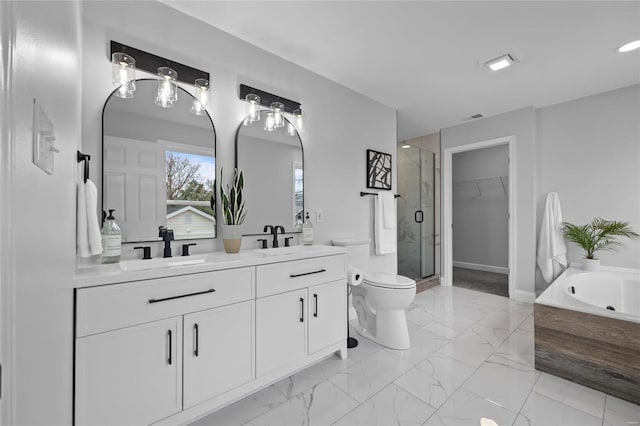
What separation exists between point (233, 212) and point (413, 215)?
9.66 feet

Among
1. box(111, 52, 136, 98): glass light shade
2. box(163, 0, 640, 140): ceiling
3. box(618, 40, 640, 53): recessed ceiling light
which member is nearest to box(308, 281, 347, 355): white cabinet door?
box(111, 52, 136, 98): glass light shade

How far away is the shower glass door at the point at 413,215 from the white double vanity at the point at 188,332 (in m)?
2.51

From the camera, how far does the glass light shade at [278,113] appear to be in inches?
86.3

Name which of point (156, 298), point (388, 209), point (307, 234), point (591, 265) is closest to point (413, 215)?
point (388, 209)

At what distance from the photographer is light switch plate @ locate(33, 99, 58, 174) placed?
46 cm

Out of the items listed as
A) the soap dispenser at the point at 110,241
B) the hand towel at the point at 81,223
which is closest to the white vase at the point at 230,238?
the soap dispenser at the point at 110,241

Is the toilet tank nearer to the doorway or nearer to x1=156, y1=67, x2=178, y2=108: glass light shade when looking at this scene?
x1=156, y1=67, x2=178, y2=108: glass light shade

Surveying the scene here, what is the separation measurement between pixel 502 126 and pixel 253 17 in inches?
128

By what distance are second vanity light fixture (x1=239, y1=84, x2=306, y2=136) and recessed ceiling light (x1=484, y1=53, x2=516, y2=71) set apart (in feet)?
5.54

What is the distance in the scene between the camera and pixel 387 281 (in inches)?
87.7

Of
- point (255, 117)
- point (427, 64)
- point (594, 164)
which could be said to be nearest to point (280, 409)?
point (255, 117)

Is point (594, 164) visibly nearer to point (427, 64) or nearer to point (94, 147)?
point (427, 64)

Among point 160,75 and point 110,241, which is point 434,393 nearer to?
point 110,241

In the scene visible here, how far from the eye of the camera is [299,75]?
2410 mm
